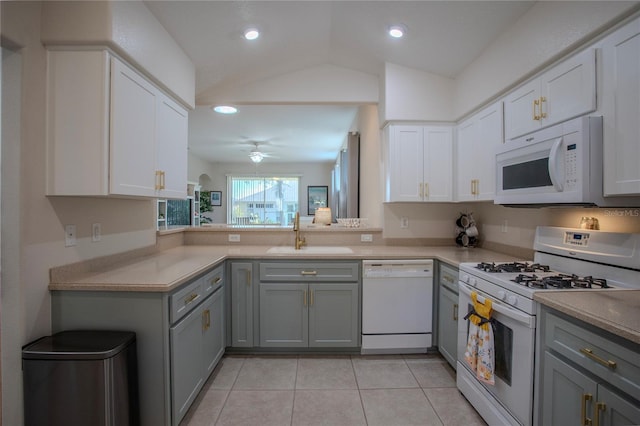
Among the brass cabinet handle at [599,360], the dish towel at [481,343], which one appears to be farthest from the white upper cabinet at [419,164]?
the brass cabinet handle at [599,360]

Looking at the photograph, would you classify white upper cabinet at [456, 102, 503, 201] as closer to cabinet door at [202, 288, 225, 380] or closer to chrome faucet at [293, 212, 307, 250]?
chrome faucet at [293, 212, 307, 250]

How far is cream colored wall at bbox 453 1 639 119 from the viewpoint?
1526 mm

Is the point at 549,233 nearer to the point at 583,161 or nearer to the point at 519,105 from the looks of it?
the point at 583,161

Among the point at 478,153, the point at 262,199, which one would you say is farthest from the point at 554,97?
the point at 262,199

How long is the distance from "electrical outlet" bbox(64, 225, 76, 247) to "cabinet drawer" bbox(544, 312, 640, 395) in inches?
95.9

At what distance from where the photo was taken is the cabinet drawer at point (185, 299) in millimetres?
1703

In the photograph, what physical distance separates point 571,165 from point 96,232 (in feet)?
8.80

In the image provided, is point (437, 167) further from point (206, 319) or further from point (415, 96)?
point (206, 319)

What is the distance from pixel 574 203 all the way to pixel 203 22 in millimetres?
2516

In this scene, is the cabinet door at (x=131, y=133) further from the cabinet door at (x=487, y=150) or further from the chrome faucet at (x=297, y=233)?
the cabinet door at (x=487, y=150)

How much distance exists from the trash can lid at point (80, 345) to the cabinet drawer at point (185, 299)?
8.5 inches

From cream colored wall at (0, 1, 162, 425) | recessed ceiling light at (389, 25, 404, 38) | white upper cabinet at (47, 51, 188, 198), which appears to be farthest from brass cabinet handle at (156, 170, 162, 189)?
recessed ceiling light at (389, 25, 404, 38)

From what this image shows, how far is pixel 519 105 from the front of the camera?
82.3 inches

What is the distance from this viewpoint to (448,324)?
2455 millimetres
